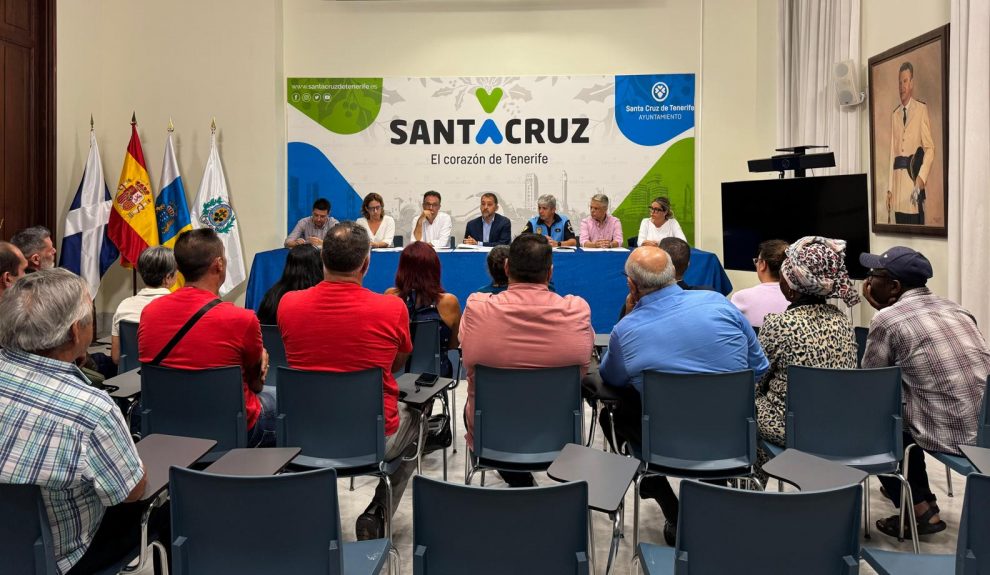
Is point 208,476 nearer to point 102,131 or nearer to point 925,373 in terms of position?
point 925,373

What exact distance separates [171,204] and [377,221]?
2258mm

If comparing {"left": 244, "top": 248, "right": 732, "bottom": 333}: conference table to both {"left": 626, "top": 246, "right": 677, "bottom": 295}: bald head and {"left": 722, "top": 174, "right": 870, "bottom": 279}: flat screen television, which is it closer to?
{"left": 722, "top": 174, "right": 870, "bottom": 279}: flat screen television

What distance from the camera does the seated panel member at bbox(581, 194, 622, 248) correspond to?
8.30 m

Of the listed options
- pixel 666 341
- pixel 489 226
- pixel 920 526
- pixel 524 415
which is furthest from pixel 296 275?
pixel 489 226

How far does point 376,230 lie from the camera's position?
27.8ft

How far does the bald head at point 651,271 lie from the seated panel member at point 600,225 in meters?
4.90

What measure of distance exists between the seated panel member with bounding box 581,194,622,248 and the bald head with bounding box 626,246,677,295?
16.1ft

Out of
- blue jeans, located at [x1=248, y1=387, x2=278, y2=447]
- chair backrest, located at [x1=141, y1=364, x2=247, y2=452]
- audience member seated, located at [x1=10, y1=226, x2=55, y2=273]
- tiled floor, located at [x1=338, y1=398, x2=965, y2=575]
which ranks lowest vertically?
tiled floor, located at [x1=338, y1=398, x2=965, y2=575]

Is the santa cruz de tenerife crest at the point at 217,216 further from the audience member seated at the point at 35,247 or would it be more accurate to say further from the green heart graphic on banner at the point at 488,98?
the audience member seated at the point at 35,247

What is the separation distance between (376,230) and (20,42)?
374cm

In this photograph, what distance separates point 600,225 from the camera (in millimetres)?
8500

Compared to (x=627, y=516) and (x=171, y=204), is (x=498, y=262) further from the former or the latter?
(x=171, y=204)

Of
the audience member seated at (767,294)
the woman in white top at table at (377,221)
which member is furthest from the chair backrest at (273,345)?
the woman in white top at table at (377,221)

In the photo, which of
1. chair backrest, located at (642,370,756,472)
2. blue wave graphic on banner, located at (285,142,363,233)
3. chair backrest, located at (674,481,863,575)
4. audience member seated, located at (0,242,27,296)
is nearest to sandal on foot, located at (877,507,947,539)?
chair backrest, located at (642,370,756,472)
